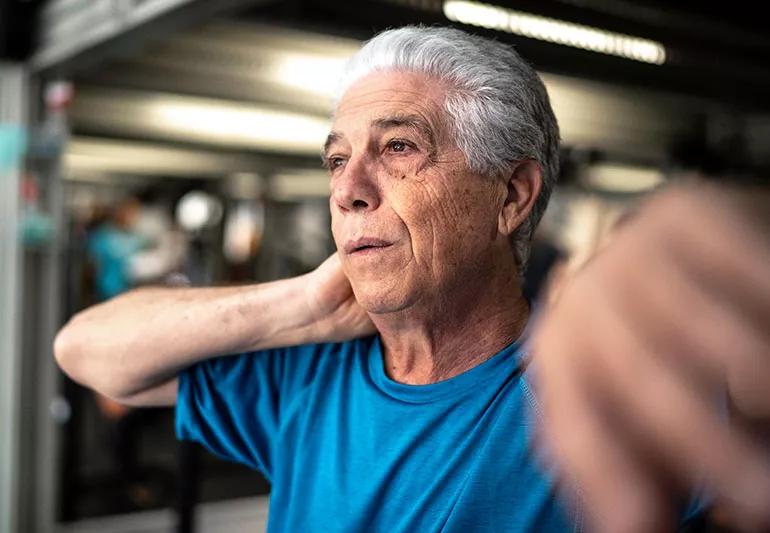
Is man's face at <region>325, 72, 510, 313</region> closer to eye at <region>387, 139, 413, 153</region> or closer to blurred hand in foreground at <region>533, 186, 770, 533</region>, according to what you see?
eye at <region>387, 139, 413, 153</region>

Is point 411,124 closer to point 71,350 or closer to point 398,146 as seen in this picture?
point 398,146

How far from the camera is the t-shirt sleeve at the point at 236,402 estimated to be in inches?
56.4

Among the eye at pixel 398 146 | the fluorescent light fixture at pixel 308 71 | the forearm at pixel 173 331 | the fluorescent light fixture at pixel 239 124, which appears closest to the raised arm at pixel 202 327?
the forearm at pixel 173 331

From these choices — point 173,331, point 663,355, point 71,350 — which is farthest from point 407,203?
point 663,355

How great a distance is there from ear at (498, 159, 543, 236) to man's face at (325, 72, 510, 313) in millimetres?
18

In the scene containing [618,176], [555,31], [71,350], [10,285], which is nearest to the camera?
[71,350]

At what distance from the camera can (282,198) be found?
612 centimetres

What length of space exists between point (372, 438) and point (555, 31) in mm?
1877

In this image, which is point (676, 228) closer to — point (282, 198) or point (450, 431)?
point (450, 431)

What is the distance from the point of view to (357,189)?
1229mm

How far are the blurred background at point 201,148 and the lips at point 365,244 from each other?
0.73 m

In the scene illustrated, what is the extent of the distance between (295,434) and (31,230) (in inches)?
97.2

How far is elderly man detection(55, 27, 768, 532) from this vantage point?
3.75 feet

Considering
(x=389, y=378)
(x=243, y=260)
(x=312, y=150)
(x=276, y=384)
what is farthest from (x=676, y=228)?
(x=243, y=260)
